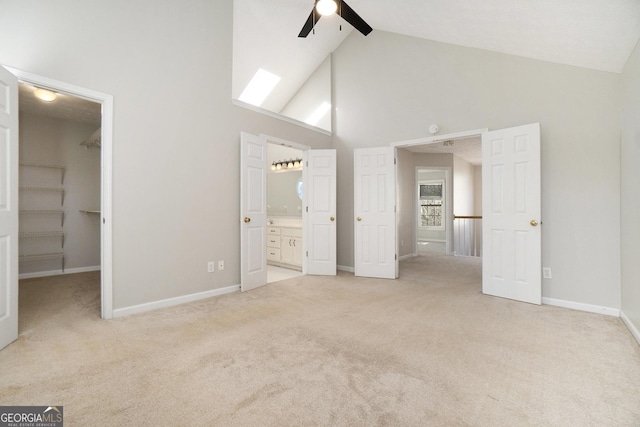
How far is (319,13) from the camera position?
2.71 m

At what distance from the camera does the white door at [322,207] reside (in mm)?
4754

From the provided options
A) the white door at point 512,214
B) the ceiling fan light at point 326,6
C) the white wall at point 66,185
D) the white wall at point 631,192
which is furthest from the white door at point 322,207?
the white wall at point 66,185

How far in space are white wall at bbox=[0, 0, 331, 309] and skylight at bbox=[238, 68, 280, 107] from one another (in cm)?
183

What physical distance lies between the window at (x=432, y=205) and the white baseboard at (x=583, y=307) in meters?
6.33

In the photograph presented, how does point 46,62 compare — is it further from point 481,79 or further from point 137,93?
point 481,79

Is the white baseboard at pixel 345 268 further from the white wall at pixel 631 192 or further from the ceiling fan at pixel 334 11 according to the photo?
the ceiling fan at pixel 334 11

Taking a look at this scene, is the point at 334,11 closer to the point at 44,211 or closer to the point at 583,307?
the point at 583,307

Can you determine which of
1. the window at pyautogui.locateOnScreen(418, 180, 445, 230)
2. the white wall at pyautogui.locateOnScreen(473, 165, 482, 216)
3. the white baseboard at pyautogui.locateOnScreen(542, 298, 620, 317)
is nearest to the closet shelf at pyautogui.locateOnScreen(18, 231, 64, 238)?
the white baseboard at pyautogui.locateOnScreen(542, 298, 620, 317)

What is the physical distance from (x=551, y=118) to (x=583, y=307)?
2.04m

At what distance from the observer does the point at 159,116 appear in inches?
123

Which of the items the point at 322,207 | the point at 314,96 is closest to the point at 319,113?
the point at 314,96

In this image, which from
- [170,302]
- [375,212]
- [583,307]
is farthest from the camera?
[375,212]

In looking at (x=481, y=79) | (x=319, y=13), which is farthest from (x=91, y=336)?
(x=481, y=79)

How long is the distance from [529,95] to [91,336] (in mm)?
4972
